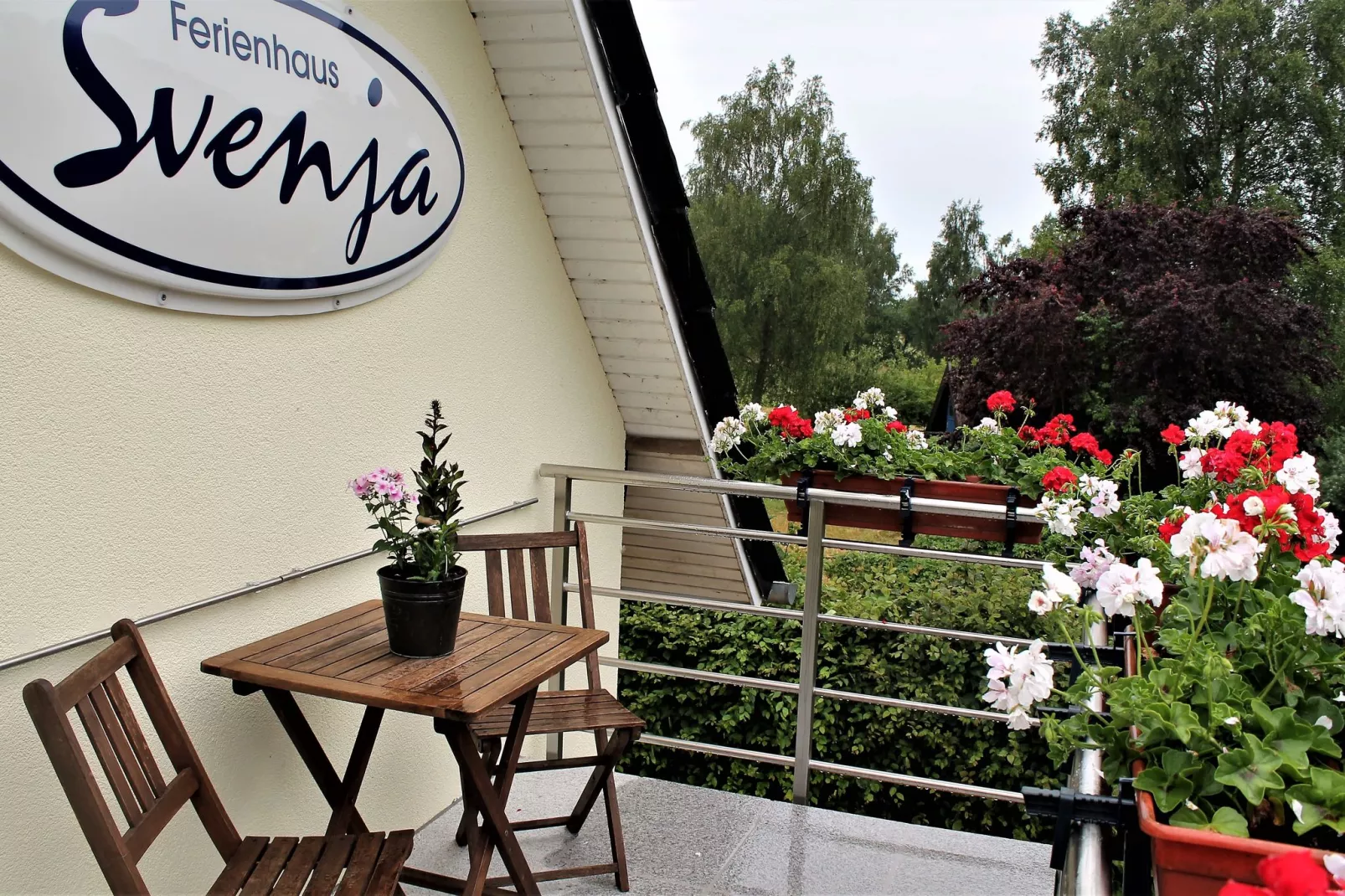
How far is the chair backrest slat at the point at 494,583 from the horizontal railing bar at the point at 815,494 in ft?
2.12

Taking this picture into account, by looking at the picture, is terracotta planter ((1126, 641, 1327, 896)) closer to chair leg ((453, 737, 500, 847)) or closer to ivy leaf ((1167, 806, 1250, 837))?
ivy leaf ((1167, 806, 1250, 837))

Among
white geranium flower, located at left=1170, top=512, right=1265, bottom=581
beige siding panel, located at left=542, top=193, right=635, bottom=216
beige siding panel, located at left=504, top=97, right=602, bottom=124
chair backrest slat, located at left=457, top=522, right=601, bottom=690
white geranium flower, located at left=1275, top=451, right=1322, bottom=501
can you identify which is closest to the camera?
white geranium flower, located at left=1170, top=512, right=1265, bottom=581

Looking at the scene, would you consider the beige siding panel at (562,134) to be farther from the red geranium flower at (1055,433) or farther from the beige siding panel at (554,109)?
the red geranium flower at (1055,433)

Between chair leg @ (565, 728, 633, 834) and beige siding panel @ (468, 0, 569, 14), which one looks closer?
chair leg @ (565, 728, 633, 834)

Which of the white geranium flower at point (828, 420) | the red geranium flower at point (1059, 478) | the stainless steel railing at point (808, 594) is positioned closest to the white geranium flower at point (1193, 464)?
the red geranium flower at point (1059, 478)

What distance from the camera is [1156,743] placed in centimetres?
115

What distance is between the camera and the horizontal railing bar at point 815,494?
3.25 meters

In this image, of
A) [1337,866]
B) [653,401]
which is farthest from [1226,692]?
[653,401]

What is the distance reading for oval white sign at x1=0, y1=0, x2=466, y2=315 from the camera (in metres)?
→ 1.74

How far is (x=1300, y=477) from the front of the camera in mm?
1578

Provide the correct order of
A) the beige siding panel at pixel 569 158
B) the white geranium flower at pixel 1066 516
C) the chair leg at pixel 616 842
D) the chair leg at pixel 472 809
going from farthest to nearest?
the beige siding panel at pixel 569 158, the chair leg at pixel 616 842, the white geranium flower at pixel 1066 516, the chair leg at pixel 472 809

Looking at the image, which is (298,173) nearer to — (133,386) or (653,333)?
(133,386)

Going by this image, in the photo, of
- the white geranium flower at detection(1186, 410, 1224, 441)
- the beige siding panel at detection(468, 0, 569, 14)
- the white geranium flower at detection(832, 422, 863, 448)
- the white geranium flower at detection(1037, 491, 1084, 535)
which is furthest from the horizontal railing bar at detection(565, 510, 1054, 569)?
the beige siding panel at detection(468, 0, 569, 14)

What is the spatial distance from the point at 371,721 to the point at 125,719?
2.09ft
